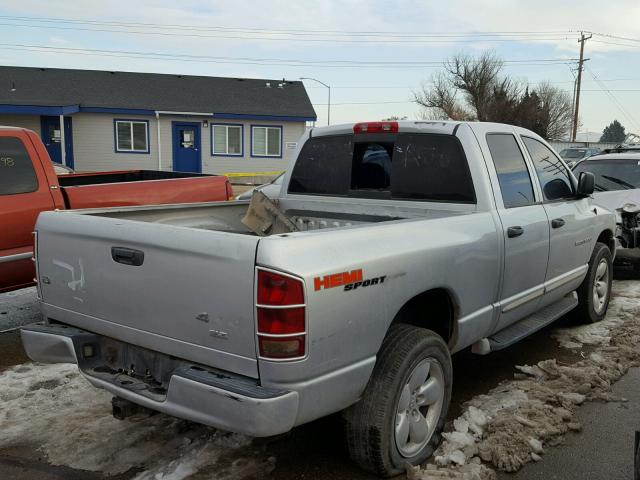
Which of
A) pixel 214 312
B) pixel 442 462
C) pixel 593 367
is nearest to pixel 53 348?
pixel 214 312

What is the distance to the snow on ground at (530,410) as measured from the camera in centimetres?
337

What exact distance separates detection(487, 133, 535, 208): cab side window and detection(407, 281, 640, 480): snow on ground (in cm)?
139

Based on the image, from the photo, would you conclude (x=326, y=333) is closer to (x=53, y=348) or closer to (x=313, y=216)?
(x=53, y=348)

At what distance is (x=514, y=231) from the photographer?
13.2 feet

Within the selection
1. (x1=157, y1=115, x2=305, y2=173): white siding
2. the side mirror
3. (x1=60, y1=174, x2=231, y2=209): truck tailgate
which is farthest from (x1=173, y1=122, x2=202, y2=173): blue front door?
the side mirror

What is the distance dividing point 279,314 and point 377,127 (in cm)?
244

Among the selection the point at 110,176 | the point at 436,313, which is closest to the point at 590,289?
the point at 436,313

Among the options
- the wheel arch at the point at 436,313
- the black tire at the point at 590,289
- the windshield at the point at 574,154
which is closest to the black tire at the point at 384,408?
the wheel arch at the point at 436,313

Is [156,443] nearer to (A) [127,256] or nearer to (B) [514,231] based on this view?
(A) [127,256]

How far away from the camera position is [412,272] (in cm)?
311

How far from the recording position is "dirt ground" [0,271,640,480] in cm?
330

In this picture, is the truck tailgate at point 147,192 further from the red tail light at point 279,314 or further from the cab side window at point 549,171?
the red tail light at point 279,314

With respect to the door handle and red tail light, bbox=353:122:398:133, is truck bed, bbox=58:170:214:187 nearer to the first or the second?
red tail light, bbox=353:122:398:133

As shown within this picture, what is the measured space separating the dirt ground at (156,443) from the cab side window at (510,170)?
1.45m
